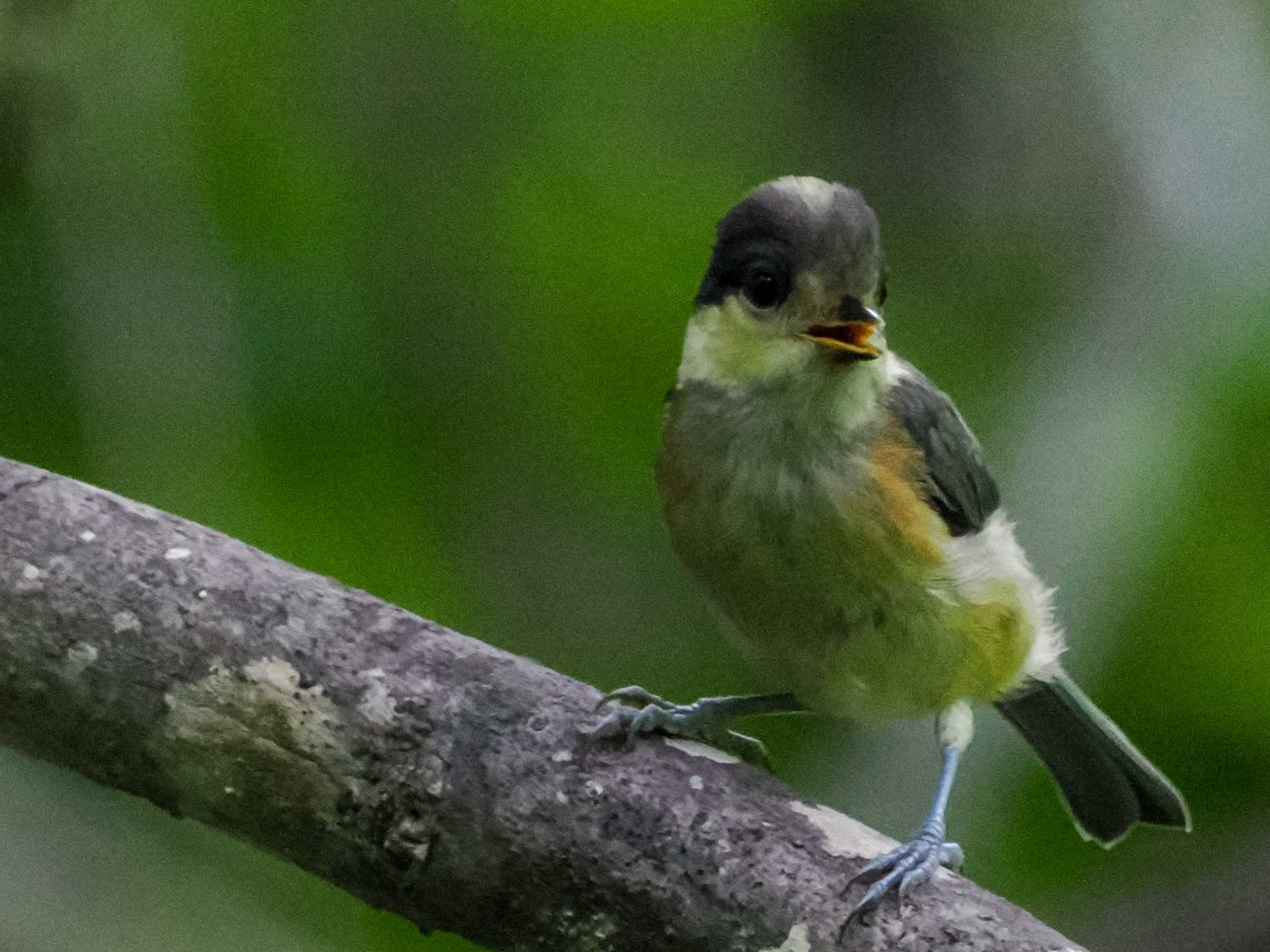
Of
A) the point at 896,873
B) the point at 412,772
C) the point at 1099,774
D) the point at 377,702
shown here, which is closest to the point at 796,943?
the point at 896,873

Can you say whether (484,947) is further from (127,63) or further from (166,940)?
(127,63)

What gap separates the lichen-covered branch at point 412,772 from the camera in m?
A: 2.20

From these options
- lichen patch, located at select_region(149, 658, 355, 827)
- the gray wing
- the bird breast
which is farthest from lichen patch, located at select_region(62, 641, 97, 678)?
the gray wing

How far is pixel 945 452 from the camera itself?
2980 millimetres

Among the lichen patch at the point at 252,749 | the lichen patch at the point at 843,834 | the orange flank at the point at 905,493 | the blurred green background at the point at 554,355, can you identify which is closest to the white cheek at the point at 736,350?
the orange flank at the point at 905,493

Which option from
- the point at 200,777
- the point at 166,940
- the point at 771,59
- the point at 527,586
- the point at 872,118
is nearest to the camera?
the point at 200,777

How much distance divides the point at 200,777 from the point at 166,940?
0.35m

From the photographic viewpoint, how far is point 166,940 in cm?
245

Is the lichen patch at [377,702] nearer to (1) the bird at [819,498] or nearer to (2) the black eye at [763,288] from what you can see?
(1) the bird at [819,498]

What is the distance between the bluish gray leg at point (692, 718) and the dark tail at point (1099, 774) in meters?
0.67

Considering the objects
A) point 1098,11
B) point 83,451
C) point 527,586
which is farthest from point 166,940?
point 1098,11

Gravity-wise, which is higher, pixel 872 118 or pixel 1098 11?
pixel 1098 11

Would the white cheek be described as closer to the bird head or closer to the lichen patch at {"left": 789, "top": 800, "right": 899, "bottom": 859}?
the bird head

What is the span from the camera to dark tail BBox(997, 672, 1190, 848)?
321cm
